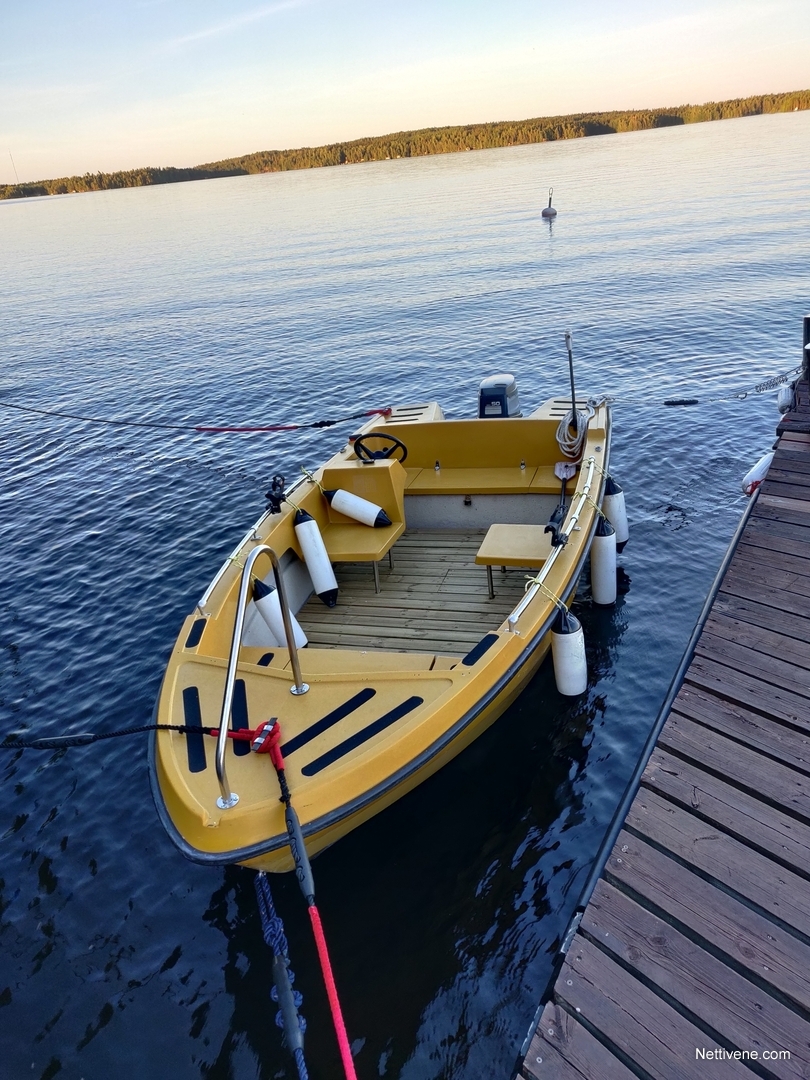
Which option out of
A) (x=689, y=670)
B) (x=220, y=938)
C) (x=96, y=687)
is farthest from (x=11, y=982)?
(x=689, y=670)

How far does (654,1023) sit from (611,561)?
556 cm

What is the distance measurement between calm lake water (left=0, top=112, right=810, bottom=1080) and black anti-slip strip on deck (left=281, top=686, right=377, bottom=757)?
4.56 feet

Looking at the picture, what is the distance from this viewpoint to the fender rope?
310cm

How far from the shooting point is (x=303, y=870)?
12.4ft

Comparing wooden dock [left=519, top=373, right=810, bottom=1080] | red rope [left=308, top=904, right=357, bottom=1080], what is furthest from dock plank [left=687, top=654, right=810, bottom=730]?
red rope [left=308, top=904, right=357, bottom=1080]

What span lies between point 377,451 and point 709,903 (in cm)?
698

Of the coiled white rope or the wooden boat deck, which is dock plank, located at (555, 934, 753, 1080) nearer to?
the wooden boat deck

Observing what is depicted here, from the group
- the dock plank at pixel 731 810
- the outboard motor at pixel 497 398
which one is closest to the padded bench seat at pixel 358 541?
the outboard motor at pixel 497 398

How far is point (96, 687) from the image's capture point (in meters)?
8.35

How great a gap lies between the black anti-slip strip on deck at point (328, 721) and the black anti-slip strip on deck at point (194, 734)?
601 mm

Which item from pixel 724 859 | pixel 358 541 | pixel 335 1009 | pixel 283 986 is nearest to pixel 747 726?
pixel 724 859

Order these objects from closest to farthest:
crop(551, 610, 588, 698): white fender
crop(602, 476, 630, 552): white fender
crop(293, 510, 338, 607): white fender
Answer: crop(551, 610, 588, 698): white fender
crop(293, 510, 338, 607): white fender
crop(602, 476, 630, 552): white fender

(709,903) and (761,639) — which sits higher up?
(761,639)

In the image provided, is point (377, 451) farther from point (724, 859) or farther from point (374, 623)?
point (724, 859)
